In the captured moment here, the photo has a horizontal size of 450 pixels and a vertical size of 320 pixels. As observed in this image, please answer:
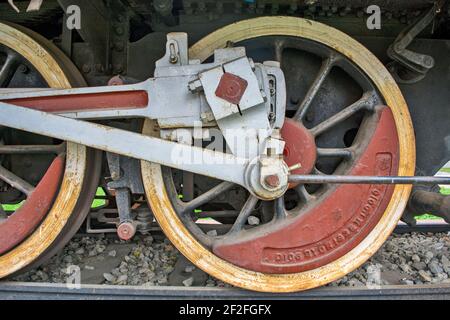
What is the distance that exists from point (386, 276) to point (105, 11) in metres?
1.84

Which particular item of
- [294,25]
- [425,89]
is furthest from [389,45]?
[294,25]

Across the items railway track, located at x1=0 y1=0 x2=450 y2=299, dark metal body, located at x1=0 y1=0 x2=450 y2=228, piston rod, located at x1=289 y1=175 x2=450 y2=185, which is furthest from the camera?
dark metal body, located at x1=0 y1=0 x2=450 y2=228

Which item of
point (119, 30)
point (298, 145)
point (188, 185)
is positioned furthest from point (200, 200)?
point (119, 30)

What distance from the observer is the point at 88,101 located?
144cm

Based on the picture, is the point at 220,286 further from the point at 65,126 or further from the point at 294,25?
the point at 294,25

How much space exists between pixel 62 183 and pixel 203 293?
2.53 ft

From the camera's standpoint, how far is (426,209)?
5.27ft

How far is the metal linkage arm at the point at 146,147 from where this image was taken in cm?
135

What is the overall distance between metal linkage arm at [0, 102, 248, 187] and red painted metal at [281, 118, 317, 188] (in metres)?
0.25

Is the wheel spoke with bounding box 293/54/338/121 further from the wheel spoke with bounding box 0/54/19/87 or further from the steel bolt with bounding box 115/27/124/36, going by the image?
the wheel spoke with bounding box 0/54/19/87

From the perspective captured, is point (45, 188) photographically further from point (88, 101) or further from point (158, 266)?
point (158, 266)

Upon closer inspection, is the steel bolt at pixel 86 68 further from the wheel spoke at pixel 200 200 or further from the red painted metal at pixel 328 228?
the red painted metal at pixel 328 228

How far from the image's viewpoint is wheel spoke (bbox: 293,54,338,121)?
1.53 meters

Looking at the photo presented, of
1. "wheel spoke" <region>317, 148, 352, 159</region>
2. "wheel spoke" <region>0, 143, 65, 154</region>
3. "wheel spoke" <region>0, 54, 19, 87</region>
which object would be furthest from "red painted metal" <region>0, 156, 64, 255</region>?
"wheel spoke" <region>317, 148, 352, 159</region>
